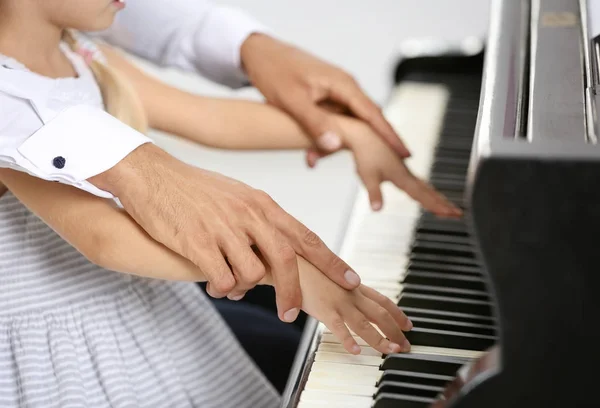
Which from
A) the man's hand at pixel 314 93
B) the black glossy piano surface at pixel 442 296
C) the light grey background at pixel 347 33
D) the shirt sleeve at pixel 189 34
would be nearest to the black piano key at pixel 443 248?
the black glossy piano surface at pixel 442 296

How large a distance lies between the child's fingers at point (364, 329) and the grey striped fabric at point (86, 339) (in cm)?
26

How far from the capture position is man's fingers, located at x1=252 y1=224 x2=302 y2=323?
0.72 meters

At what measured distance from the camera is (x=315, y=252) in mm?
751

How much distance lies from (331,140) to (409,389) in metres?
0.42

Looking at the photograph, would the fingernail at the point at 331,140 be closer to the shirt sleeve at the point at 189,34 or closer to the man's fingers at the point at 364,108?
the man's fingers at the point at 364,108

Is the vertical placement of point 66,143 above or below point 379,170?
above

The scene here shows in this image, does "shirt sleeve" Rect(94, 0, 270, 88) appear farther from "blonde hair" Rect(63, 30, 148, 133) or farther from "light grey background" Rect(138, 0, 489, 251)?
"light grey background" Rect(138, 0, 489, 251)

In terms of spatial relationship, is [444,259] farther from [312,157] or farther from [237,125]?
[237,125]

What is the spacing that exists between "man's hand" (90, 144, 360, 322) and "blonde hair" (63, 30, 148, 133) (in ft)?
0.69

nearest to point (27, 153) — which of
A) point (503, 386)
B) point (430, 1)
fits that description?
point (503, 386)

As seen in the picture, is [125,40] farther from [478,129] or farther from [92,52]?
[478,129]

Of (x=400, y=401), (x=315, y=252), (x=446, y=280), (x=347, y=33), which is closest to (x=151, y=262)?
(x=315, y=252)

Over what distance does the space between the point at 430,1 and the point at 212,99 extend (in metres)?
1.63

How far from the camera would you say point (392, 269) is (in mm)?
982
